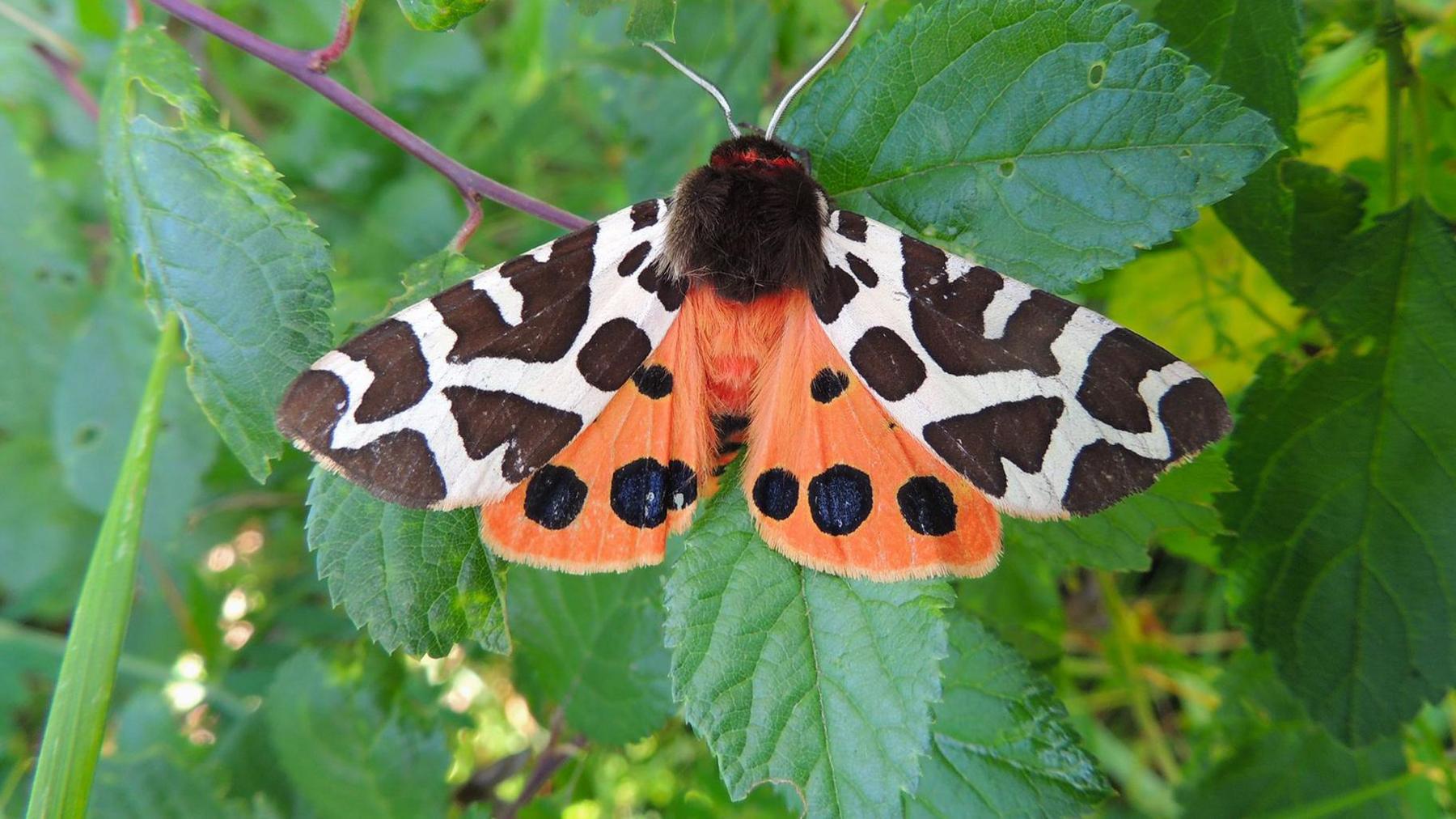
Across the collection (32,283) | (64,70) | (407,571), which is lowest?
(407,571)

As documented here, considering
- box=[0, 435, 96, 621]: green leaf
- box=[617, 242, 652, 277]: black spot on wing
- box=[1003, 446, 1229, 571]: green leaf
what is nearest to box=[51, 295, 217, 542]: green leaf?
box=[0, 435, 96, 621]: green leaf

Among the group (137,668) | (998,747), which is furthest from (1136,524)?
(137,668)

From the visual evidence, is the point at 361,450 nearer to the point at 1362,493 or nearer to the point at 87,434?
the point at 1362,493

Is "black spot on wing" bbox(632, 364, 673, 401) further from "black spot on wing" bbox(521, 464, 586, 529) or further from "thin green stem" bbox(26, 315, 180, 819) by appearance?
"thin green stem" bbox(26, 315, 180, 819)

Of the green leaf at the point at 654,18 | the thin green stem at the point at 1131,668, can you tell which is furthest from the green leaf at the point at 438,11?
the thin green stem at the point at 1131,668

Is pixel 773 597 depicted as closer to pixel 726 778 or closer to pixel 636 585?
pixel 726 778

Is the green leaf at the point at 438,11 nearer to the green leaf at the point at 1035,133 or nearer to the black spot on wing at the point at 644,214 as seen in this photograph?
the black spot on wing at the point at 644,214

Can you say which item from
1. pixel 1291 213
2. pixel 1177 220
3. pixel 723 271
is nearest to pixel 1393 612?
pixel 1291 213
